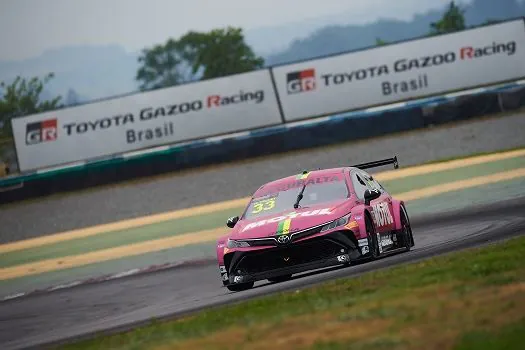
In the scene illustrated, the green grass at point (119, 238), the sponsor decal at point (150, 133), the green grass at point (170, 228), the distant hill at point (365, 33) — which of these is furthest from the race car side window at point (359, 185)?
the distant hill at point (365, 33)

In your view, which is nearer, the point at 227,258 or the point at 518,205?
the point at 227,258

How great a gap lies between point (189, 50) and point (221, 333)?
110762 millimetres

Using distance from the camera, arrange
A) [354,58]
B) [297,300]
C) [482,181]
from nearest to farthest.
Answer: [297,300], [482,181], [354,58]

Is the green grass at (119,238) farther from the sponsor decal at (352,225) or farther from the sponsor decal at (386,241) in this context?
the sponsor decal at (352,225)

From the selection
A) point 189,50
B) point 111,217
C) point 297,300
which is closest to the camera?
point 297,300

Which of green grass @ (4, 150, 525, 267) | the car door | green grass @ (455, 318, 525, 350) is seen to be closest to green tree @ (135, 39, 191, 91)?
green grass @ (4, 150, 525, 267)

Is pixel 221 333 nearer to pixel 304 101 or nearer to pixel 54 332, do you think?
pixel 54 332

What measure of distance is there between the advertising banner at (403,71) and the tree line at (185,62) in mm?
9926

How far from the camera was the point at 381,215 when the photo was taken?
51.4 feet

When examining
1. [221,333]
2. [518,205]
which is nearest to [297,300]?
[221,333]

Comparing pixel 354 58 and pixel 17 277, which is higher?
pixel 354 58

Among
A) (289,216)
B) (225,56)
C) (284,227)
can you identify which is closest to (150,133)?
(289,216)

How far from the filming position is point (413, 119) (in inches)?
1367

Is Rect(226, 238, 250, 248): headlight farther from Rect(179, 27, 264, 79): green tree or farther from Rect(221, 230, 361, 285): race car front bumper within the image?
Rect(179, 27, 264, 79): green tree
